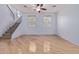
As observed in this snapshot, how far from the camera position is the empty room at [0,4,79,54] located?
160cm

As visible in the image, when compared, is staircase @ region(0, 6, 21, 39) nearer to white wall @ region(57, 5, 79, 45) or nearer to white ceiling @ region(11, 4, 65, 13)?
white ceiling @ region(11, 4, 65, 13)

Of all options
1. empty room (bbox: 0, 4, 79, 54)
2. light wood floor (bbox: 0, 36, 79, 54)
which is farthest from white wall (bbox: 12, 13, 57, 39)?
light wood floor (bbox: 0, 36, 79, 54)

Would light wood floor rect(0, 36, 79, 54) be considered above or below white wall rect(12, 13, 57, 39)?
below

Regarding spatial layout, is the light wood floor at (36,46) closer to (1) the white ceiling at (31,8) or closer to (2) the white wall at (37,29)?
(2) the white wall at (37,29)


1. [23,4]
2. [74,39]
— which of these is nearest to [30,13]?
[23,4]

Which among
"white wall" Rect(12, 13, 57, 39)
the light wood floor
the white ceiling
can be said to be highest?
the white ceiling

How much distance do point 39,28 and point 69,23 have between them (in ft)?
1.30

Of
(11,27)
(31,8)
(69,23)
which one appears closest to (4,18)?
(11,27)

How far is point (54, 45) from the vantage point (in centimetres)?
161

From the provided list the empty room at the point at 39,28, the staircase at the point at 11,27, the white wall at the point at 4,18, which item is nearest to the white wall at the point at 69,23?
the empty room at the point at 39,28
